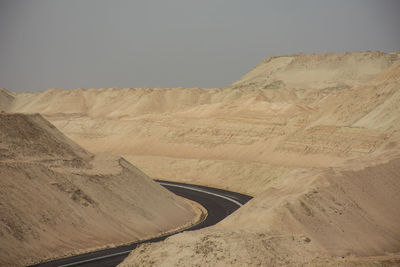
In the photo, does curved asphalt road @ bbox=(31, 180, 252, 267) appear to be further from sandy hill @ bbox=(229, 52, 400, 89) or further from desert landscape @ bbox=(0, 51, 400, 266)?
sandy hill @ bbox=(229, 52, 400, 89)

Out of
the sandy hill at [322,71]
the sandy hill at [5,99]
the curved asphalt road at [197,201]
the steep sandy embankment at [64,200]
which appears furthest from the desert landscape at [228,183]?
the sandy hill at [5,99]

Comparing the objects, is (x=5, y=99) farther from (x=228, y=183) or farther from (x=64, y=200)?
(x=64, y=200)

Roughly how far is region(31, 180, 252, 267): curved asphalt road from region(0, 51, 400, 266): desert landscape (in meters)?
1.15

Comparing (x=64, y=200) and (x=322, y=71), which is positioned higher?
(x=322, y=71)

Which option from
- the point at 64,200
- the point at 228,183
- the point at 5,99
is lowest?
the point at 64,200

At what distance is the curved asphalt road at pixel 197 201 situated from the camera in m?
24.7

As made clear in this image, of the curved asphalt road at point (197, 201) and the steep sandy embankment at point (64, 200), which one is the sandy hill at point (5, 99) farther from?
the steep sandy embankment at point (64, 200)

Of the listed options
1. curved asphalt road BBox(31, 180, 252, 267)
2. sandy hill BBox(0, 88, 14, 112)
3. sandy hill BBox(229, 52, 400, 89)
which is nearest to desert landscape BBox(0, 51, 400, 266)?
curved asphalt road BBox(31, 180, 252, 267)

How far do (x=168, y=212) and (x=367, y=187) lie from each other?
1311 centimetres

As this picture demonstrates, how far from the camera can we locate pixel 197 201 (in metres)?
43.0

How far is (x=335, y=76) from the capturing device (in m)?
138

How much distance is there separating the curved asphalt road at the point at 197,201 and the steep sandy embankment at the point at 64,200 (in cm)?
101

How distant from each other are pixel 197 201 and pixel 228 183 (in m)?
9.91


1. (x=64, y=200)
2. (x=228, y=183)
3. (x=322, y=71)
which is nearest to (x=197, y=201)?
(x=228, y=183)
